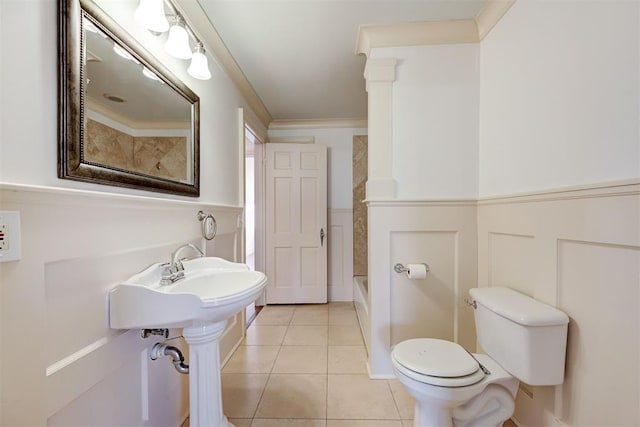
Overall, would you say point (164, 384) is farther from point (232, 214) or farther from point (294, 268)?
point (294, 268)

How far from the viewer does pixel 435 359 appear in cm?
115

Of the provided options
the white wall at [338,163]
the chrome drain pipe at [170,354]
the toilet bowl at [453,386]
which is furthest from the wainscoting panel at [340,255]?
the chrome drain pipe at [170,354]

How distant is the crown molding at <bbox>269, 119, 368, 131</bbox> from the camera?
10.5 ft

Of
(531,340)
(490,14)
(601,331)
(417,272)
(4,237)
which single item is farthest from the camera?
(417,272)

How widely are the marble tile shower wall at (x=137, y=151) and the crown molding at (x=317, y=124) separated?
75.9 inches

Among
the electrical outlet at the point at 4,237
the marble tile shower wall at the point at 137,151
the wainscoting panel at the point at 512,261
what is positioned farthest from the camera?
the wainscoting panel at the point at 512,261

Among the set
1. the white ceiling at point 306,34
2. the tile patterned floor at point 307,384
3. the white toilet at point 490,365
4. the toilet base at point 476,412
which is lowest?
the tile patterned floor at point 307,384

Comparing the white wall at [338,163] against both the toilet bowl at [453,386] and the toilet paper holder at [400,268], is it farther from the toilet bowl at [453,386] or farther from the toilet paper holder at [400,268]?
the toilet bowl at [453,386]

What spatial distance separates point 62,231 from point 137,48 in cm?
81

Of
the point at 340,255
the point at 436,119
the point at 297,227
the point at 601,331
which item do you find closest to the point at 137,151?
the point at 436,119

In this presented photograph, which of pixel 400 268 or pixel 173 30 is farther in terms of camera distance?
pixel 400 268

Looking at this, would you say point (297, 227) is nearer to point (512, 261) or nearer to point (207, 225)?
point (207, 225)

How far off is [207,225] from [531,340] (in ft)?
5.56

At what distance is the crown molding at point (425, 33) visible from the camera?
161 centimetres
